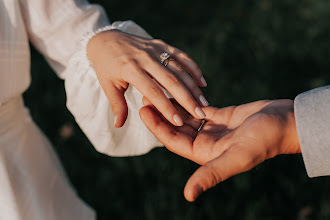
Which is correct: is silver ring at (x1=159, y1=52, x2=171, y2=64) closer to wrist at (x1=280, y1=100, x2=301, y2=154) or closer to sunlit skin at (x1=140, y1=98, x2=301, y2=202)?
sunlit skin at (x1=140, y1=98, x2=301, y2=202)

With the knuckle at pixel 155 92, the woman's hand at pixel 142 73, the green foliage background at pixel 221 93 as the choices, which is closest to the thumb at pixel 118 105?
the woman's hand at pixel 142 73

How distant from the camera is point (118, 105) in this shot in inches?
44.8

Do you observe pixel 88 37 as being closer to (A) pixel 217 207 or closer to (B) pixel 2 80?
(B) pixel 2 80

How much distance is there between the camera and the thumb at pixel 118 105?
113cm

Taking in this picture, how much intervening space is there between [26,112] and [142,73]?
647 mm

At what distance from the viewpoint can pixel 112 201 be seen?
2285mm

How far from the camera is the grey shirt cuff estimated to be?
1040mm

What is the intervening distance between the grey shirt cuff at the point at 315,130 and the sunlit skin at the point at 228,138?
1.4 inches

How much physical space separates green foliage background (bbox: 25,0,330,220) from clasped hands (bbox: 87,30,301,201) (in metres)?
1.05

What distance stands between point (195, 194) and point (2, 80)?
0.78 meters

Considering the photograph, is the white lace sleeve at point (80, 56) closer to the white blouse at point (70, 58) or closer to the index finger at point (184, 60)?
the white blouse at point (70, 58)

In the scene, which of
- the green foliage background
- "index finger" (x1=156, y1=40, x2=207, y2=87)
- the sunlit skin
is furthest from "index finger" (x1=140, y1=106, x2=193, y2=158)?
the green foliage background

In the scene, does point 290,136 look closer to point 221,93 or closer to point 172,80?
point 172,80

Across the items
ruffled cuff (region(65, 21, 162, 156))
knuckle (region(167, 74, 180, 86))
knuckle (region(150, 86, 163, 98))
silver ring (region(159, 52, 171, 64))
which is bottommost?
ruffled cuff (region(65, 21, 162, 156))
